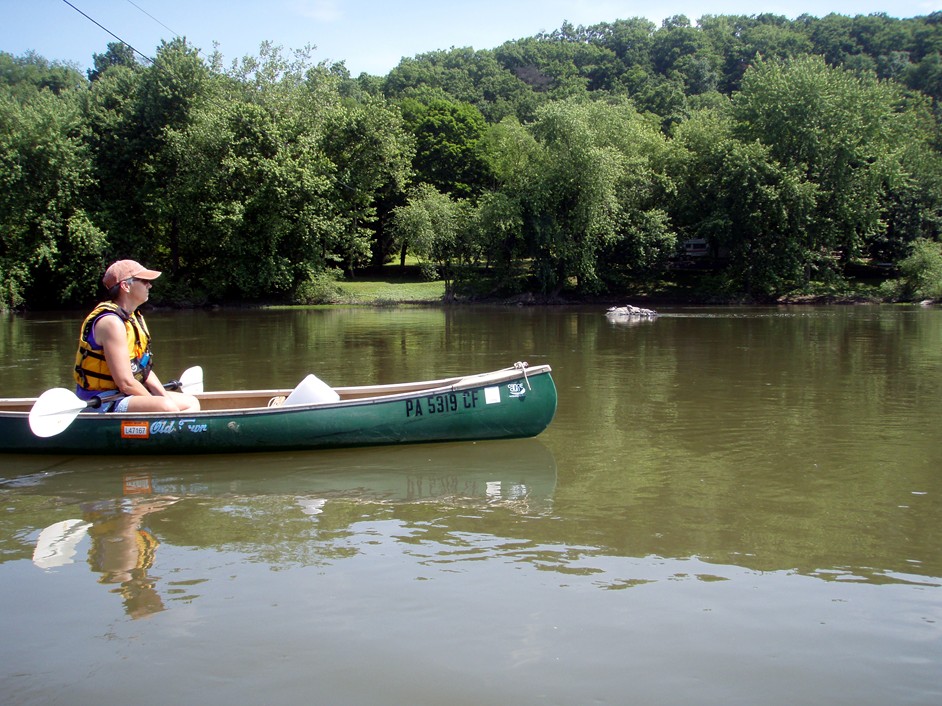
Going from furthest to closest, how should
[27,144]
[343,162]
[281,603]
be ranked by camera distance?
1. [343,162]
2. [27,144]
3. [281,603]

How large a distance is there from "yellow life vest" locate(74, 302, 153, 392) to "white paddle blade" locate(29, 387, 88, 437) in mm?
359

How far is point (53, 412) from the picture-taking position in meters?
7.84

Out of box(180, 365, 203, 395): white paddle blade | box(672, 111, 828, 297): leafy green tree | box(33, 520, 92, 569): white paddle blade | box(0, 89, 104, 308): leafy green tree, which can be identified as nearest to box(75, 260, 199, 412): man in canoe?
box(180, 365, 203, 395): white paddle blade

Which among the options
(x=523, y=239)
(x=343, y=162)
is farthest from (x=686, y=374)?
(x=343, y=162)

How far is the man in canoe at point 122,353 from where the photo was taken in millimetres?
7707

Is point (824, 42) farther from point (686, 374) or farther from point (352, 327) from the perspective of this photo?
point (686, 374)

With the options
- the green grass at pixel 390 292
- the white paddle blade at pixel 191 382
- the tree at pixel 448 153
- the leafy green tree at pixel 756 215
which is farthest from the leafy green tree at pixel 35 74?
the white paddle blade at pixel 191 382

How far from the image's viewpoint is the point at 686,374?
14.4 metres

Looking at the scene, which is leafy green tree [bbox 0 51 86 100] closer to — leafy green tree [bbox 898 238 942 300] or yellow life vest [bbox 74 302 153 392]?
leafy green tree [bbox 898 238 942 300]

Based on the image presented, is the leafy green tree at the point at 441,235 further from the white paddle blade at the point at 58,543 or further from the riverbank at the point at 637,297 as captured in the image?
the white paddle blade at the point at 58,543

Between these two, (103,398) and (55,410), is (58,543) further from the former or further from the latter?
(103,398)

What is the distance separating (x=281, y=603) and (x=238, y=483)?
3035 mm

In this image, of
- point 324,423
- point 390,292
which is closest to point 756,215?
point 390,292

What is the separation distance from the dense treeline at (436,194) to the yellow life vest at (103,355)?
111 feet
